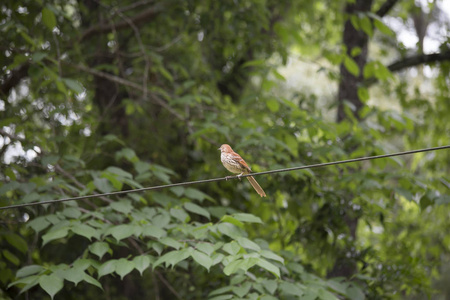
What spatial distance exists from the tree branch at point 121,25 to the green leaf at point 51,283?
3462 mm

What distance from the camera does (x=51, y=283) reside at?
3848mm

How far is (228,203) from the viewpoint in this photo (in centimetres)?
652

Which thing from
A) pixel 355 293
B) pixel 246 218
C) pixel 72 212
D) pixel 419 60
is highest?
pixel 419 60

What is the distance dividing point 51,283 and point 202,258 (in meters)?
1.10

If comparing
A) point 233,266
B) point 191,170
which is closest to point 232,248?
point 233,266

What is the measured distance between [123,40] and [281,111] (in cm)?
275

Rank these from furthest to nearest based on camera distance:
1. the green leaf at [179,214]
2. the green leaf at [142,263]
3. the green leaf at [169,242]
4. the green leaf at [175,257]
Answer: the green leaf at [179,214] < the green leaf at [169,242] < the green leaf at [142,263] < the green leaf at [175,257]

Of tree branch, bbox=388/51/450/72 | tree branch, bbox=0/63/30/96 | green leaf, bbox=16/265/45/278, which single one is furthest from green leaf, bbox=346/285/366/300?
tree branch, bbox=0/63/30/96

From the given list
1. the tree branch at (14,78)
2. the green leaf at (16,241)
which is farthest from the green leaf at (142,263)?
the tree branch at (14,78)

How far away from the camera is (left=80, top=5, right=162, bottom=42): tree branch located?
6.58 metres

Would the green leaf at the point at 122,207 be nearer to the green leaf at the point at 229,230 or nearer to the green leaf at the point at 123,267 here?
the green leaf at the point at 123,267

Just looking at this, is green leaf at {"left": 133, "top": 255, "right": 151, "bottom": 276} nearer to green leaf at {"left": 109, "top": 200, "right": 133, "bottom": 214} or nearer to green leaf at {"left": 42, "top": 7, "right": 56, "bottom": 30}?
green leaf at {"left": 109, "top": 200, "right": 133, "bottom": 214}

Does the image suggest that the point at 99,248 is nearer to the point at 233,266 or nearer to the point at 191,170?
the point at 233,266

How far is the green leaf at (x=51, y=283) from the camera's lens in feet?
12.5
